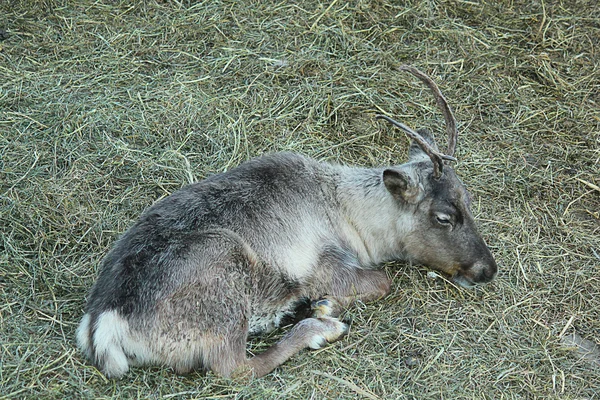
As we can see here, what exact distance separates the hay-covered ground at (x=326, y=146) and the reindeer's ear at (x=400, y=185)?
1.81 feet

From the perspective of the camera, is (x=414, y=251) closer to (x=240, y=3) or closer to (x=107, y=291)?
(x=107, y=291)

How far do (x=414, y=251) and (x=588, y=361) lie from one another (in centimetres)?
131

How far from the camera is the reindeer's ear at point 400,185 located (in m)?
5.01

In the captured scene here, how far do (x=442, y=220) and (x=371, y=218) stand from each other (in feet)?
1.60

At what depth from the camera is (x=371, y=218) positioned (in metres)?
5.28

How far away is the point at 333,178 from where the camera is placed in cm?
539

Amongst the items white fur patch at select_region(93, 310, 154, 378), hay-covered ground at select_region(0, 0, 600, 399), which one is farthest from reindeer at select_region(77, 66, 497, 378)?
hay-covered ground at select_region(0, 0, 600, 399)

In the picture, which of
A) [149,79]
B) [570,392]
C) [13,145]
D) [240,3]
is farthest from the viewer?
[240,3]

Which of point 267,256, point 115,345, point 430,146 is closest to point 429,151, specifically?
point 430,146

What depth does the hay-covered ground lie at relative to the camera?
4.63m

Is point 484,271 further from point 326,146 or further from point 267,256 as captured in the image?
point 326,146

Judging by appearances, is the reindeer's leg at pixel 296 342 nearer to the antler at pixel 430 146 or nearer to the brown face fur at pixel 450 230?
the brown face fur at pixel 450 230

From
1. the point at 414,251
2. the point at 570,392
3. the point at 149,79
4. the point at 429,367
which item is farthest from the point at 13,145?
the point at 570,392

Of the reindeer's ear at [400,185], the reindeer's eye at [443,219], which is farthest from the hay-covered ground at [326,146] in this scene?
the reindeer's ear at [400,185]
